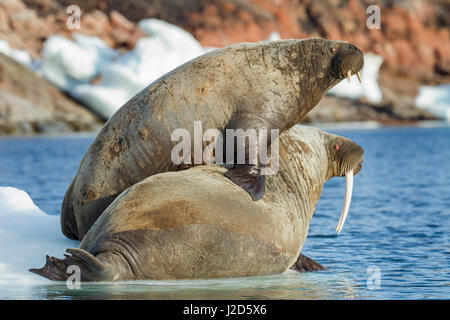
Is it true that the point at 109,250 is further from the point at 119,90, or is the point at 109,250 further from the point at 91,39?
the point at 91,39

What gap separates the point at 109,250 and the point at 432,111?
69.4 meters

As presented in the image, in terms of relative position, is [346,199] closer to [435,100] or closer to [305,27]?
[435,100]

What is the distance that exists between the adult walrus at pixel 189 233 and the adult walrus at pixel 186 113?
461mm

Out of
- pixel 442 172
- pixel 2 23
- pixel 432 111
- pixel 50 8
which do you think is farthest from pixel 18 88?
pixel 432 111

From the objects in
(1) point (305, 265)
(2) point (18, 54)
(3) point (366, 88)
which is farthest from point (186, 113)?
(3) point (366, 88)

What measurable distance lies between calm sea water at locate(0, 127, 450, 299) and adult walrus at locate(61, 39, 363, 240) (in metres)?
1.32

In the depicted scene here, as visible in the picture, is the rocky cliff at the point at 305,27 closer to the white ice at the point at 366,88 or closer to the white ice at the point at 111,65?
the white ice at the point at 366,88

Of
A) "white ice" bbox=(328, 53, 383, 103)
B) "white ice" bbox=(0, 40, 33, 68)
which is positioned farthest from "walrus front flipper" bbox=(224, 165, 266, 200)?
"white ice" bbox=(328, 53, 383, 103)

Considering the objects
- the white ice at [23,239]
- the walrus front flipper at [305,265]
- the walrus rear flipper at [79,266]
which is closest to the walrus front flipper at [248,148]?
the walrus front flipper at [305,265]

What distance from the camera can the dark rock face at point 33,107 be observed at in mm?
47031

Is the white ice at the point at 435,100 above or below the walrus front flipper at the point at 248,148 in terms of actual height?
above

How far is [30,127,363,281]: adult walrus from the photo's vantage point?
6684mm

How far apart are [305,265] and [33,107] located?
4144 cm

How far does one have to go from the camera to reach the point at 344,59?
27.5 ft
